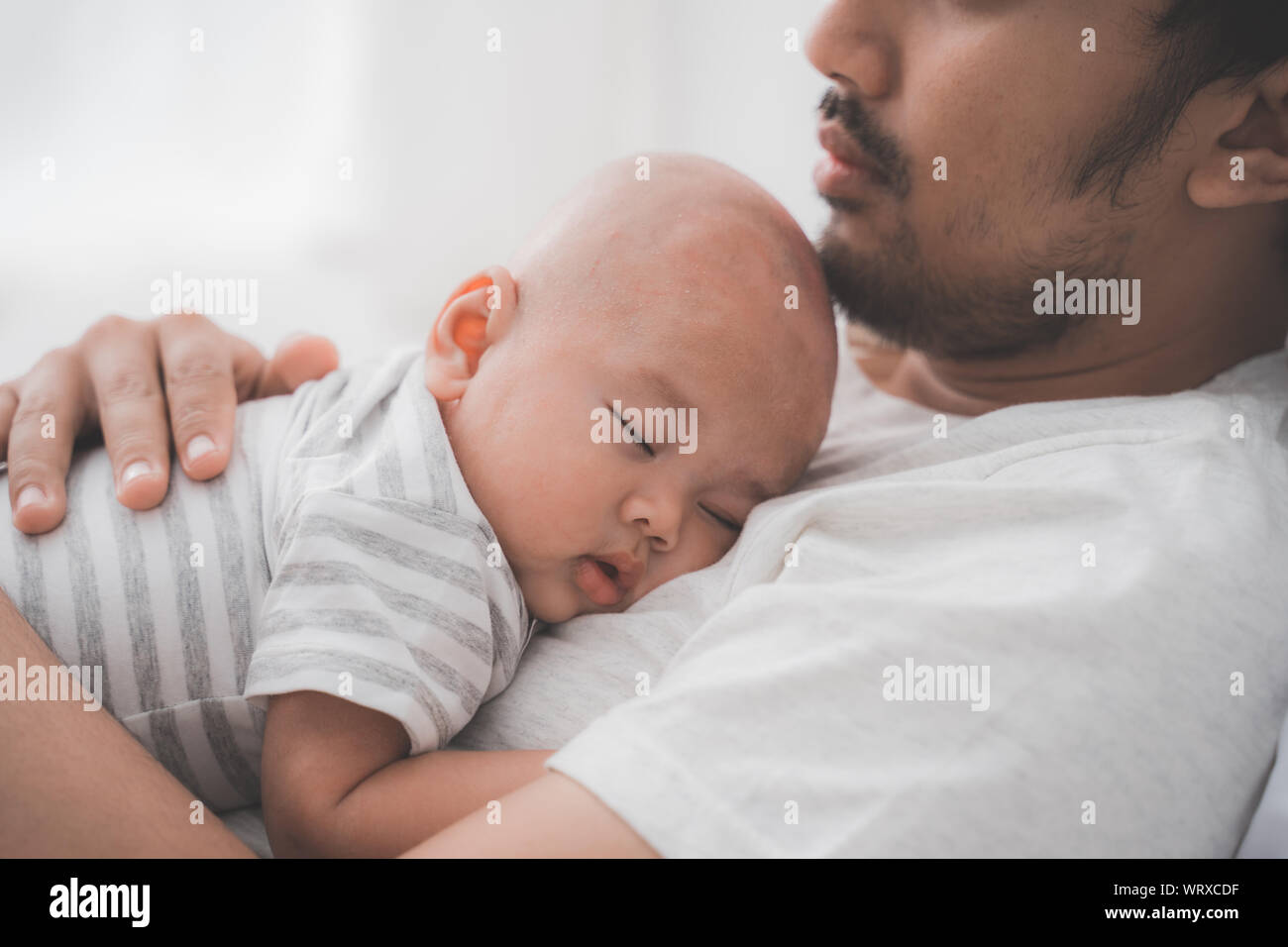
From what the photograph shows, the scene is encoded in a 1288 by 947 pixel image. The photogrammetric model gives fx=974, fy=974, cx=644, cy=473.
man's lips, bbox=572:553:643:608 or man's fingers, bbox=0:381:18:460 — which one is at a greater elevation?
man's fingers, bbox=0:381:18:460

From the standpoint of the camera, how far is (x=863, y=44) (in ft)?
3.70

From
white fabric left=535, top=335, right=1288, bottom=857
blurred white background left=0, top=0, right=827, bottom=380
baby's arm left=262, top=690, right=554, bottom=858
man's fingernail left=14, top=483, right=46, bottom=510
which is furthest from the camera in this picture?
blurred white background left=0, top=0, right=827, bottom=380

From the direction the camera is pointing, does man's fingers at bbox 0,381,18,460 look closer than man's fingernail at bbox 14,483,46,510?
No

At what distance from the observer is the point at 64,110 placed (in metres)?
1.81

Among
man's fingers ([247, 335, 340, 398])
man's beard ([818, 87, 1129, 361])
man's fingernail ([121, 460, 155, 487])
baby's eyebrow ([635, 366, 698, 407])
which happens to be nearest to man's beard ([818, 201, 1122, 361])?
man's beard ([818, 87, 1129, 361])

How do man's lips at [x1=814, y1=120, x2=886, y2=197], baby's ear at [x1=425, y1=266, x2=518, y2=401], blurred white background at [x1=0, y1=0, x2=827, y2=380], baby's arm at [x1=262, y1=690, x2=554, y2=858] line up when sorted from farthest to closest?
blurred white background at [x1=0, y1=0, x2=827, y2=380] < man's lips at [x1=814, y1=120, x2=886, y2=197] < baby's ear at [x1=425, y1=266, x2=518, y2=401] < baby's arm at [x1=262, y1=690, x2=554, y2=858]

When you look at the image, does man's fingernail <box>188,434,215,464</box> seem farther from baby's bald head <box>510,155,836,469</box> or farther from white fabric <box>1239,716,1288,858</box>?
white fabric <box>1239,716,1288,858</box>

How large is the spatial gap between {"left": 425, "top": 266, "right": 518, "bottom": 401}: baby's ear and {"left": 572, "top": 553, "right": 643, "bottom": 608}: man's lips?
0.23 metres

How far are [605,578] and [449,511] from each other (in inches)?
7.0

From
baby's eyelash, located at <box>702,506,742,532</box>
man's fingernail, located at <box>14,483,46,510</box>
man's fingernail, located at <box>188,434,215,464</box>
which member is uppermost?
man's fingernail, located at <box>188,434,215,464</box>

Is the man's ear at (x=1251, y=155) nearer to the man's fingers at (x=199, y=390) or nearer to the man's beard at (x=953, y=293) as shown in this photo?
the man's beard at (x=953, y=293)

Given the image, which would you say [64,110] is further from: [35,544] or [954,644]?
[954,644]

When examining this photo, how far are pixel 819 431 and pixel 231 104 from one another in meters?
1.49

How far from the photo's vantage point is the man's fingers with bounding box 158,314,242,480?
988 millimetres
